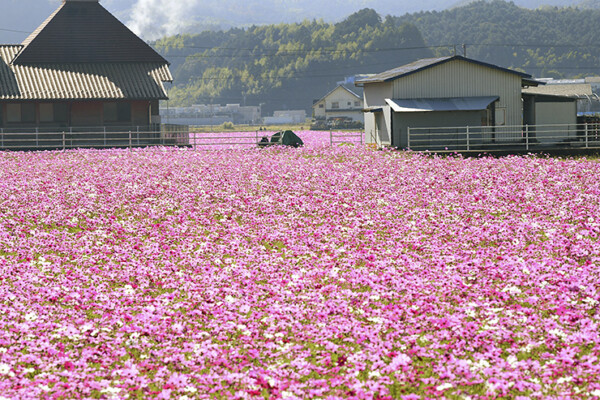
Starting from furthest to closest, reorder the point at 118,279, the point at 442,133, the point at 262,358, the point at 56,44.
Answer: the point at 56,44 → the point at 442,133 → the point at 118,279 → the point at 262,358

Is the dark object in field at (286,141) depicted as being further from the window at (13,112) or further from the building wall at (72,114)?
the window at (13,112)

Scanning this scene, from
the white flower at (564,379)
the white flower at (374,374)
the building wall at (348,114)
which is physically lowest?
the white flower at (564,379)

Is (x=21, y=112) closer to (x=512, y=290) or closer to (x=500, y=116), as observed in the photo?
(x=500, y=116)

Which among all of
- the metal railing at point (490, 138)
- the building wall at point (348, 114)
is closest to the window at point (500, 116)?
the metal railing at point (490, 138)

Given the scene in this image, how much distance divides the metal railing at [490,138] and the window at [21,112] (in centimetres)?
2491

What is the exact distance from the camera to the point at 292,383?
26.9 feet

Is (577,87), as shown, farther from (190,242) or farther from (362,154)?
(190,242)

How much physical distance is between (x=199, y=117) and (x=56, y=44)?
14129 centimetres

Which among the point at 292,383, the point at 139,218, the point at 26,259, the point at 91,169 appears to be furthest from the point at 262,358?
the point at 91,169

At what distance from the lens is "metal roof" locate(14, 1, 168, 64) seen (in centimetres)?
5719

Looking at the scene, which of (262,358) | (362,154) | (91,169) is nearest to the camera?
(262,358)

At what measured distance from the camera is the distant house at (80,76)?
5356 cm

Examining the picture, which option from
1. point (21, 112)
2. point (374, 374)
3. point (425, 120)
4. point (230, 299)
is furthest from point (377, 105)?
point (374, 374)

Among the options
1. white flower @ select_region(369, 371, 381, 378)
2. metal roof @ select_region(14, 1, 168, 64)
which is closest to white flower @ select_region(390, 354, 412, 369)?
white flower @ select_region(369, 371, 381, 378)
